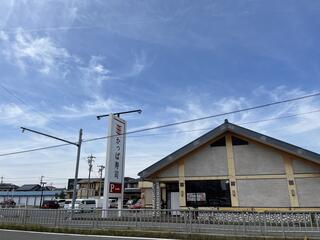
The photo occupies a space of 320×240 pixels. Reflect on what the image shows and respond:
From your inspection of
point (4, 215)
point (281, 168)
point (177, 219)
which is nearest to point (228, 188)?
point (281, 168)

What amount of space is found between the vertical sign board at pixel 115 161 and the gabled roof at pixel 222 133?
1.90m

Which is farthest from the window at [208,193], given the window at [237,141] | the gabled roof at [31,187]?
the gabled roof at [31,187]

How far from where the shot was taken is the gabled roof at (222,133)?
1744 centimetres

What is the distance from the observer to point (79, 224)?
1345 centimetres

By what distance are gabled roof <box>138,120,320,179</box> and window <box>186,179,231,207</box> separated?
7.28 ft

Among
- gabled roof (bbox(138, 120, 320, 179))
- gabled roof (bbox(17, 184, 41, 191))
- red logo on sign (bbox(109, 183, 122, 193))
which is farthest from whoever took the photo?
gabled roof (bbox(17, 184, 41, 191))

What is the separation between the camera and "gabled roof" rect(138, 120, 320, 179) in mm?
17441

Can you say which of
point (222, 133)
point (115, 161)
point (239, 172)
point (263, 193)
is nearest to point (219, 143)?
point (222, 133)

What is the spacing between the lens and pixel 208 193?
19.9 m

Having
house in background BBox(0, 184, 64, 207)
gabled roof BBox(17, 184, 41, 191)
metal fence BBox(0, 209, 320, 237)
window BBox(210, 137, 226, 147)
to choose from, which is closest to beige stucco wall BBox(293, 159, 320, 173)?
window BBox(210, 137, 226, 147)

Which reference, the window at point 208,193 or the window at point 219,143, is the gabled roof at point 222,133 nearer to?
the window at point 219,143

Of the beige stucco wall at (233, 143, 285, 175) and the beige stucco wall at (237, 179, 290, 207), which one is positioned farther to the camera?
the beige stucco wall at (233, 143, 285, 175)

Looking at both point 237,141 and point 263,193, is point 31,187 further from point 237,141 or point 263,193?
point 263,193

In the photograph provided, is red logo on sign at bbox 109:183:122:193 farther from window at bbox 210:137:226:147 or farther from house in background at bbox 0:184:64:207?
house in background at bbox 0:184:64:207
